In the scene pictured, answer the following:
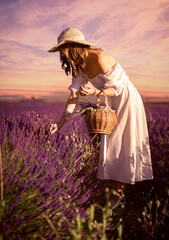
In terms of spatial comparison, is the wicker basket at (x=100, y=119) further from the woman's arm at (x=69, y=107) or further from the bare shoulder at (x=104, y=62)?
the woman's arm at (x=69, y=107)

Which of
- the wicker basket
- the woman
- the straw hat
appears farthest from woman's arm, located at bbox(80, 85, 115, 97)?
the straw hat

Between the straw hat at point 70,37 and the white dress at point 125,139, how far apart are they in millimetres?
374

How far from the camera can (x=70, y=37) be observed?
2203mm

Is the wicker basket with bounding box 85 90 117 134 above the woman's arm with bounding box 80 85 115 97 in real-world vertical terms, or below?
below

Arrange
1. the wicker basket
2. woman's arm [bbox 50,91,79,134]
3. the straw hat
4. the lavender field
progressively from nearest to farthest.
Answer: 1. the lavender field
2. the wicker basket
3. the straw hat
4. woman's arm [bbox 50,91,79,134]

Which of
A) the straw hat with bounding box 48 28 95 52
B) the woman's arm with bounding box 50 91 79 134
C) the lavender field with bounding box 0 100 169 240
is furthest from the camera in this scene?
the woman's arm with bounding box 50 91 79 134

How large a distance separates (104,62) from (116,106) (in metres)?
0.48

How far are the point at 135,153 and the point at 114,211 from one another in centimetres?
62

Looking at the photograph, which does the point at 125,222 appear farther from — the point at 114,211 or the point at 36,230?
the point at 36,230

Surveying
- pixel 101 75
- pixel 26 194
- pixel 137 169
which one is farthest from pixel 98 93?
pixel 26 194

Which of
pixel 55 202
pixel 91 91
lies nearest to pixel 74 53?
pixel 91 91

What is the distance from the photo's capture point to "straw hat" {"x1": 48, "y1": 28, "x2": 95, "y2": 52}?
216cm

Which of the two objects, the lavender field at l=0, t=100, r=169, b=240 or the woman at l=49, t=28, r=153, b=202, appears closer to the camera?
the lavender field at l=0, t=100, r=169, b=240

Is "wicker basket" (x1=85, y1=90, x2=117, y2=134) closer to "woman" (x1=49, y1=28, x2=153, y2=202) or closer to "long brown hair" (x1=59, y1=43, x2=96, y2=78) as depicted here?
"woman" (x1=49, y1=28, x2=153, y2=202)
